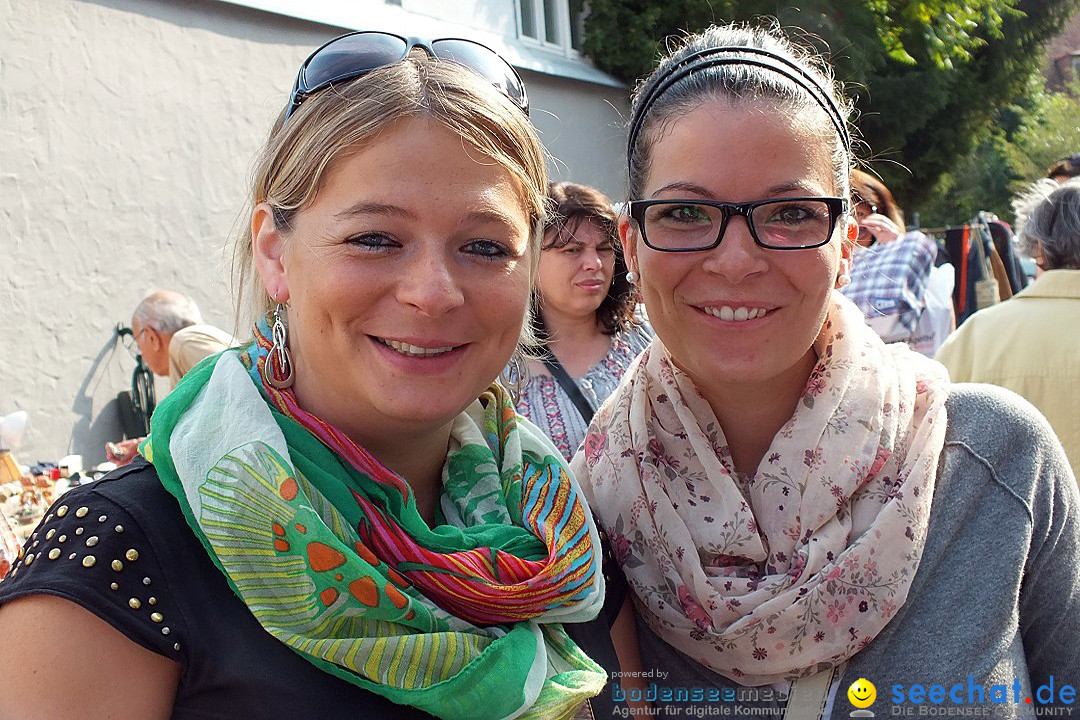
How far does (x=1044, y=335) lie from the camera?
377 cm

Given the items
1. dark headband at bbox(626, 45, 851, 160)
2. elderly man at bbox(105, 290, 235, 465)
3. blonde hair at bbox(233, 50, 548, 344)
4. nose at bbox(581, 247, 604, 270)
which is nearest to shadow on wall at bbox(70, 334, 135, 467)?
elderly man at bbox(105, 290, 235, 465)

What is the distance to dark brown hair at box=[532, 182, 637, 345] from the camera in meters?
4.19

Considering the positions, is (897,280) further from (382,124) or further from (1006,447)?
(382,124)

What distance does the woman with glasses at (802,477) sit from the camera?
1849mm

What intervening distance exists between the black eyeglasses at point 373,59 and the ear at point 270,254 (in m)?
0.19

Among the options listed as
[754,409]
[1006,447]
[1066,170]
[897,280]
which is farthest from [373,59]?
[1066,170]

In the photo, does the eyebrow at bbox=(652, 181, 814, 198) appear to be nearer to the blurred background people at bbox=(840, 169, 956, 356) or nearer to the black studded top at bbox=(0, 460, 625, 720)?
the black studded top at bbox=(0, 460, 625, 720)

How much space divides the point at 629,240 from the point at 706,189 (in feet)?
0.92

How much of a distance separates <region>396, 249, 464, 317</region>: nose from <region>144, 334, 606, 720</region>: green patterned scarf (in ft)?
0.89

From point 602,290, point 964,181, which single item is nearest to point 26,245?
point 602,290

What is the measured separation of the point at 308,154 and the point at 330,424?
468mm

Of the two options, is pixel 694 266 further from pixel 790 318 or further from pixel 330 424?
pixel 330 424

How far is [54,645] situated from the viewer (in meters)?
1.36

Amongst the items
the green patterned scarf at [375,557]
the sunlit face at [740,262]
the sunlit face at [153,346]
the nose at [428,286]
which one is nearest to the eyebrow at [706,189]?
the sunlit face at [740,262]
